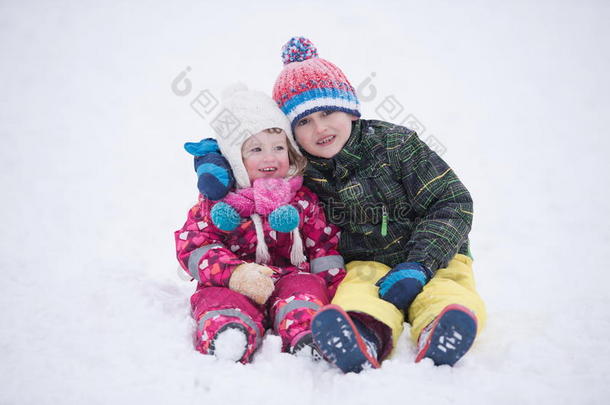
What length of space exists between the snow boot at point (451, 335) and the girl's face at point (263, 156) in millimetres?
963

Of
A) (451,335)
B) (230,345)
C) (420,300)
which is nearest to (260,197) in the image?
(230,345)

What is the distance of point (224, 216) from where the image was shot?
6.11 feet

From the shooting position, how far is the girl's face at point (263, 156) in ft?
6.55

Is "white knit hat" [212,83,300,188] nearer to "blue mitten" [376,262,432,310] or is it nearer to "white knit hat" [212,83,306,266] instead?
"white knit hat" [212,83,306,266]

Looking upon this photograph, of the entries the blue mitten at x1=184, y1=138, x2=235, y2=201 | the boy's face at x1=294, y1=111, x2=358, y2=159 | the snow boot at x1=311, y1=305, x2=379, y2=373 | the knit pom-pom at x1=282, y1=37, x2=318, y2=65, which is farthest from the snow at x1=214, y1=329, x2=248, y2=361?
the knit pom-pom at x1=282, y1=37, x2=318, y2=65

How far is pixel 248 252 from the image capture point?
2.05 metres

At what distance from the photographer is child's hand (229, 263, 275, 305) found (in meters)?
1.75

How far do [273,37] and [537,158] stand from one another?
747cm

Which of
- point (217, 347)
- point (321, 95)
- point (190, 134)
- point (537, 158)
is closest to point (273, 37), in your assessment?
point (190, 134)

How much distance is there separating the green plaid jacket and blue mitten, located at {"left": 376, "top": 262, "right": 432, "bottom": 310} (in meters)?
0.23

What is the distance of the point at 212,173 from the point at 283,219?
1.12 feet

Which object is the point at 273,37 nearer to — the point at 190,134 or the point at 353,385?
the point at 190,134

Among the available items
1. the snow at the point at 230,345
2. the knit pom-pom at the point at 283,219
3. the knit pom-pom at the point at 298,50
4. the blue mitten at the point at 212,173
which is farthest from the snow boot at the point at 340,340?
the knit pom-pom at the point at 298,50

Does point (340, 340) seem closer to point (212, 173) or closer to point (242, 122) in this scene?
point (212, 173)
